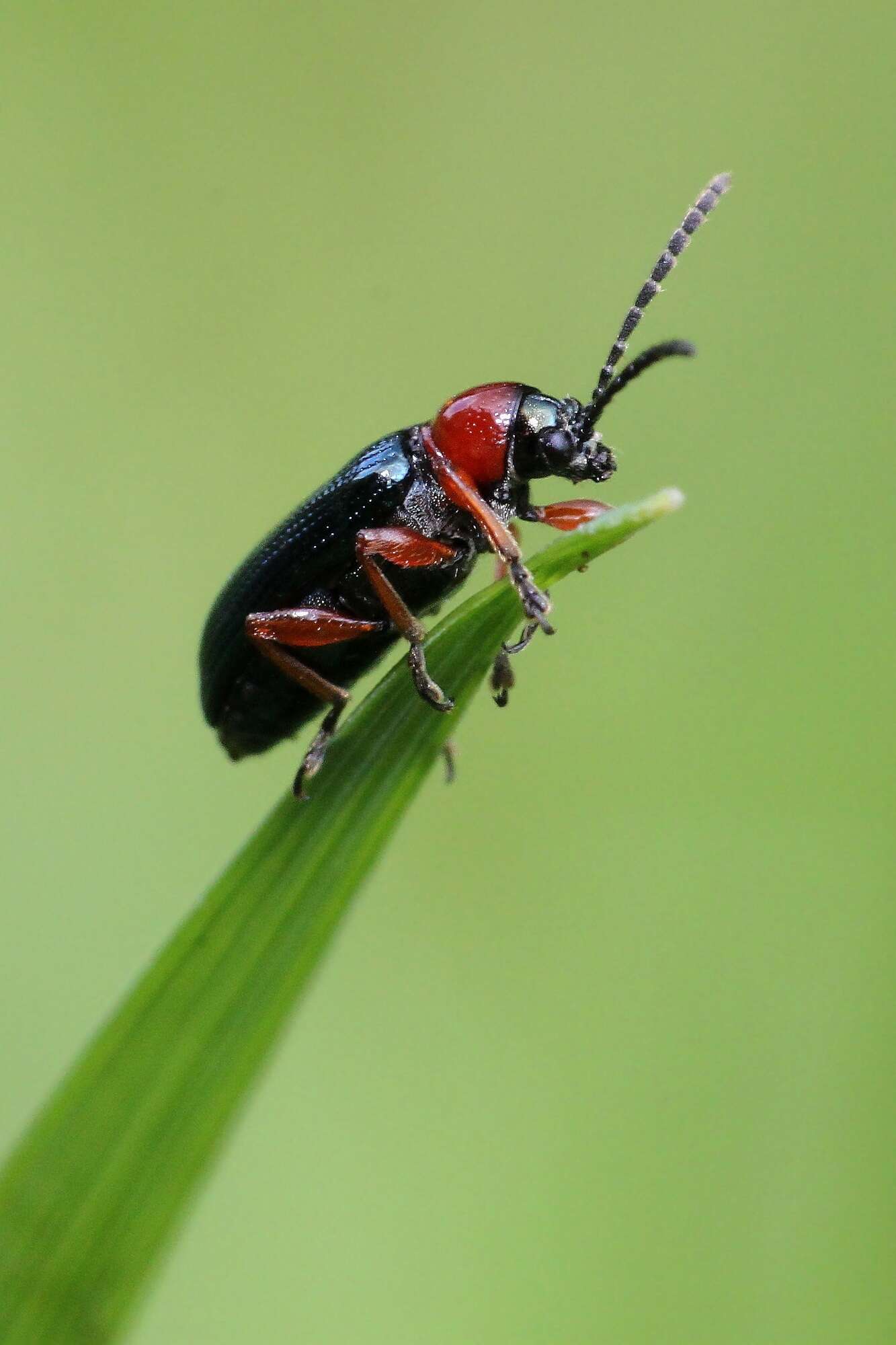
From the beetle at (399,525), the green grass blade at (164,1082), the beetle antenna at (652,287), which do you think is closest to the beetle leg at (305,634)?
the beetle at (399,525)

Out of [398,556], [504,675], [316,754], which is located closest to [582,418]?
[398,556]

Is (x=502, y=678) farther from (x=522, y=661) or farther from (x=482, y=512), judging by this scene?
(x=522, y=661)

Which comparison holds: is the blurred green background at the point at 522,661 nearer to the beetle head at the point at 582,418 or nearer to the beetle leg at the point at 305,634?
the beetle leg at the point at 305,634

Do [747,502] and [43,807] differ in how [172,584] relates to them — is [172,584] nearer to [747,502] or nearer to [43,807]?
[43,807]

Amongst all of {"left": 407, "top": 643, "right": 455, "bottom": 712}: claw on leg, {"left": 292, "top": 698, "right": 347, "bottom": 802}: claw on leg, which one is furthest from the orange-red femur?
{"left": 407, "top": 643, "right": 455, "bottom": 712}: claw on leg

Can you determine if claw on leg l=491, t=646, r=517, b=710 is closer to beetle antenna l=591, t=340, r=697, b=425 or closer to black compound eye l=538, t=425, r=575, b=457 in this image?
black compound eye l=538, t=425, r=575, b=457

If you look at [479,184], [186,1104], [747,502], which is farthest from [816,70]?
[186,1104]
